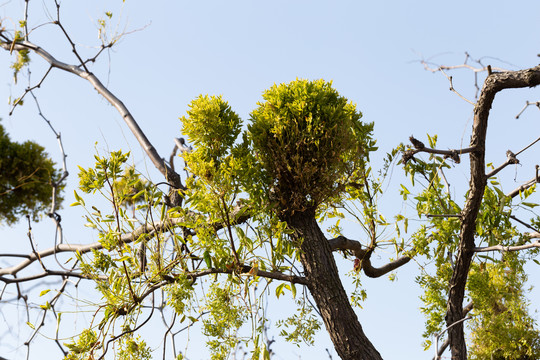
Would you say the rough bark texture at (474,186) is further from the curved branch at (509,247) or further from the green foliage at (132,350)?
the green foliage at (132,350)

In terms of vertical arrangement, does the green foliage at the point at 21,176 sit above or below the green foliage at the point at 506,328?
above

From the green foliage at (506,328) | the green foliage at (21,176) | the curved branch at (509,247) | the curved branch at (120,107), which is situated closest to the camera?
the curved branch at (509,247)

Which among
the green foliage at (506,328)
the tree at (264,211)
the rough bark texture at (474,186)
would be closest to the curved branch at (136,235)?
the tree at (264,211)

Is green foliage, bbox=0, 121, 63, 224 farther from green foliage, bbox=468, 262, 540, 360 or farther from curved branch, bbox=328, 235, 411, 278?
green foliage, bbox=468, 262, 540, 360

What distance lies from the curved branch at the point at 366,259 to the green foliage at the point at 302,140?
45 centimetres

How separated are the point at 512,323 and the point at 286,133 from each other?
3.28 meters

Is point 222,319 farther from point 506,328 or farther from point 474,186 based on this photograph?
point 506,328

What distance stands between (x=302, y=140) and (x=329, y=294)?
74 centimetres

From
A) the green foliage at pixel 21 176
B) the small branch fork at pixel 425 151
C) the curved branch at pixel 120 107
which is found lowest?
the small branch fork at pixel 425 151

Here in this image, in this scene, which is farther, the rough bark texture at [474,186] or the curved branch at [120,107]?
the curved branch at [120,107]

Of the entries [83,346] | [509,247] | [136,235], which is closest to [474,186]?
[509,247]

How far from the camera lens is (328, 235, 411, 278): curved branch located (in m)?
2.84

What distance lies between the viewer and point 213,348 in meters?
2.46

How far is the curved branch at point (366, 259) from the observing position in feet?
9.31
